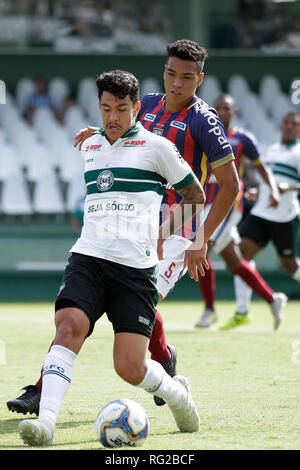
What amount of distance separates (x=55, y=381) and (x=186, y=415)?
2.74 feet

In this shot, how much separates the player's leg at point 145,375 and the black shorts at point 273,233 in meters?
6.47

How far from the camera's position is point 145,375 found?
4855mm

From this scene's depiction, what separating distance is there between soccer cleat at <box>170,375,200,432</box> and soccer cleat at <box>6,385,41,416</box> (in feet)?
3.23

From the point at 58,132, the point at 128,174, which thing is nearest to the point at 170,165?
the point at 128,174

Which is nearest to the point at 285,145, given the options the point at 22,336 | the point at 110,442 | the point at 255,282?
the point at 255,282

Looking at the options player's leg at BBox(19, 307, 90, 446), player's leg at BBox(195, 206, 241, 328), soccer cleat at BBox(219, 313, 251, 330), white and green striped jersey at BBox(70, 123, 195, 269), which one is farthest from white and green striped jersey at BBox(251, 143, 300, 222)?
player's leg at BBox(19, 307, 90, 446)

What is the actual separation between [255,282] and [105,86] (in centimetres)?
601

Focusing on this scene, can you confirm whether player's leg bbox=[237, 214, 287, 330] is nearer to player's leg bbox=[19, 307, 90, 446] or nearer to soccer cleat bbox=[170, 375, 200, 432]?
soccer cleat bbox=[170, 375, 200, 432]

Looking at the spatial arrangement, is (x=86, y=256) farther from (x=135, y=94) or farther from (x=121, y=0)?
(x=121, y=0)

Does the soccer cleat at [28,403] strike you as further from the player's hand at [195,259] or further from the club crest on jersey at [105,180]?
the club crest on jersey at [105,180]

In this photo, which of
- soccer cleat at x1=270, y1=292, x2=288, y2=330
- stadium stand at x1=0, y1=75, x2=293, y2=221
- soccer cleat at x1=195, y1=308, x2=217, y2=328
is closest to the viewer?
soccer cleat at x1=270, y1=292, x2=288, y2=330

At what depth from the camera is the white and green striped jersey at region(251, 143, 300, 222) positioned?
11570 mm

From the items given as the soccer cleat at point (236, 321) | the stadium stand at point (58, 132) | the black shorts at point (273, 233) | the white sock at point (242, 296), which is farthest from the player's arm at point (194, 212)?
the stadium stand at point (58, 132)

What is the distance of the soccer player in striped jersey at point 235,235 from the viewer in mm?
10305
